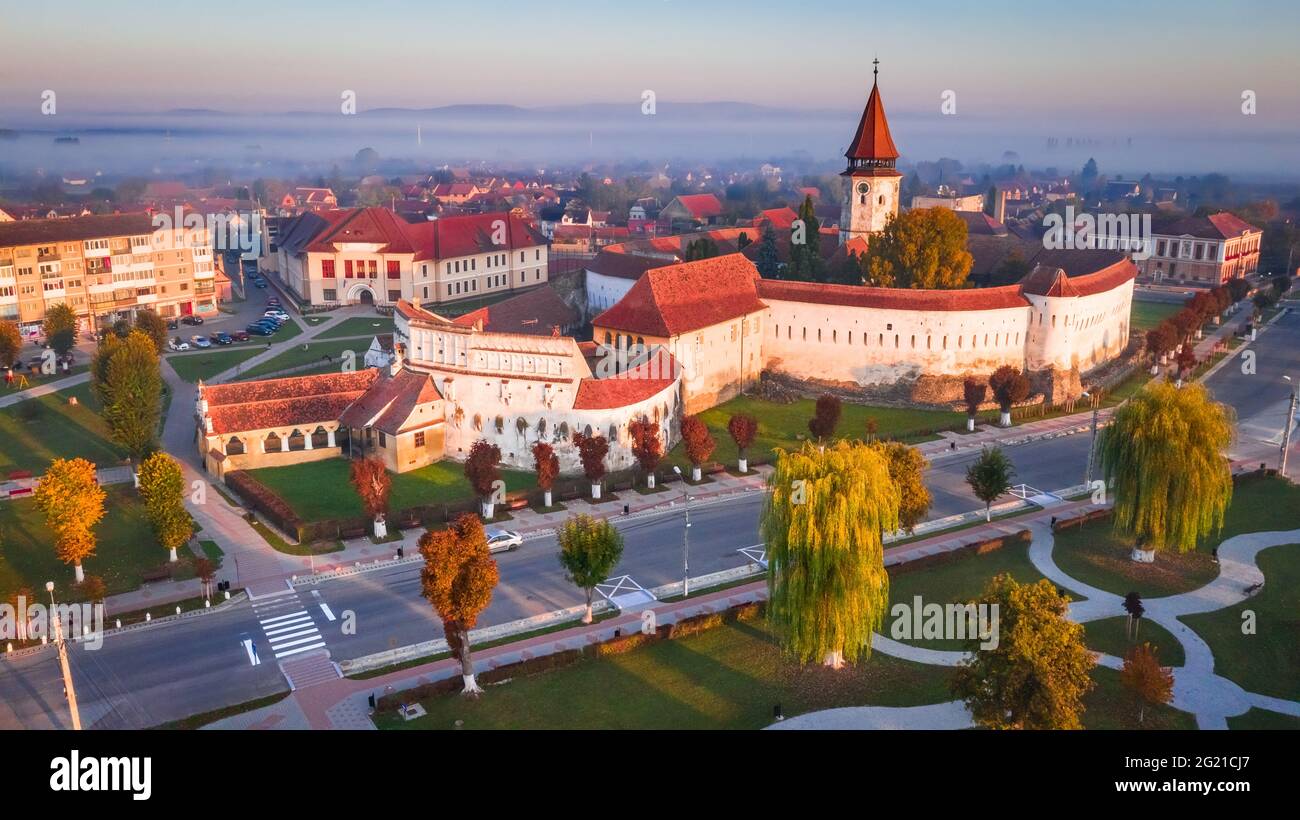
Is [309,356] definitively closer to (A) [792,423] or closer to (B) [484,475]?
(B) [484,475]

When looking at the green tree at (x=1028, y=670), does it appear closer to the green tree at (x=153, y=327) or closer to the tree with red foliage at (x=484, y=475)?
the tree with red foliage at (x=484, y=475)

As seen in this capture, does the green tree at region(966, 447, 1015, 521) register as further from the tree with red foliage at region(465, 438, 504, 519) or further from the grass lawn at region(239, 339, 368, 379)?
the grass lawn at region(239, 339, 368, 379)

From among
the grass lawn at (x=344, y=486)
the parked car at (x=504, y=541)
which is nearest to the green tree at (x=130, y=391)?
the grass lawn at (x=344, y=486)

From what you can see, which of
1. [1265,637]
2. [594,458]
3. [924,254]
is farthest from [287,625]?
[924,254]

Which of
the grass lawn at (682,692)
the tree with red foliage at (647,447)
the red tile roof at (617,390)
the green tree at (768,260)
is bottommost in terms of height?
the grass lawn at (682,692)

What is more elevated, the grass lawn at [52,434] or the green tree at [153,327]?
the green tree at [153,327]
